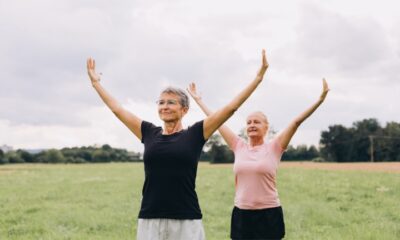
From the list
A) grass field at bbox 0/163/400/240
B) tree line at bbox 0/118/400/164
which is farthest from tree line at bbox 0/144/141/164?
grass field at bbox 0/163/400/240

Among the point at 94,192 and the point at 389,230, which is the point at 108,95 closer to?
the point at 389,230

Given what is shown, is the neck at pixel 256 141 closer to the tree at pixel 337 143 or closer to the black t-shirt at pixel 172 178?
the black t-shirt at pixel 172 178

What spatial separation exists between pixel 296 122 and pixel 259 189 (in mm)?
820

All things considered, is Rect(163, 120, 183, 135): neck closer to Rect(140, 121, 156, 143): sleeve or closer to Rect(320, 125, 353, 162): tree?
Rect(140, 121, 156, 143): sleeve

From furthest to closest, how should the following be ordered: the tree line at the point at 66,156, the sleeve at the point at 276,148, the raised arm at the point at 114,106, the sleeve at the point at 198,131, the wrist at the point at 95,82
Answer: the tree line at the point at 66,156, the sleeve at the point at 276,148, the wrist at the point at 95,82, the raised arm at the point at 114,106, the sleeve at the point at 198,131

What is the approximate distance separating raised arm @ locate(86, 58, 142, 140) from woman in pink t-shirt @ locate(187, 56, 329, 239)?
1.41 metres

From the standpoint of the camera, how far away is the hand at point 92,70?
4.40 metres

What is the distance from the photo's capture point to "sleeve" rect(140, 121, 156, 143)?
4.00 metres

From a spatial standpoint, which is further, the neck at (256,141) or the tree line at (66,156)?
the tree line at (66,156)

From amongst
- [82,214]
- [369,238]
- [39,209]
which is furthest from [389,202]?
[39,209]

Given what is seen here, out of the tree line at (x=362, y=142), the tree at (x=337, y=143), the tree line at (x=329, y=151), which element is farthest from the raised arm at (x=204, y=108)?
the tree at (x=337, y=143)

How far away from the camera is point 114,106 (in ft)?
13.9

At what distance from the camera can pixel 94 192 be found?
19.6 meters

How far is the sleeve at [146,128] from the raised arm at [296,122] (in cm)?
195
